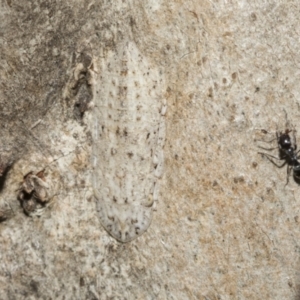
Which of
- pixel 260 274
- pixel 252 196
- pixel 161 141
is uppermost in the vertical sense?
pixel 161 141

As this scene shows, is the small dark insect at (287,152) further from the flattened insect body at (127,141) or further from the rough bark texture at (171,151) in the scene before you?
the flattened insect body at (127,141)

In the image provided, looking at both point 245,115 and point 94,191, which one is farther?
point 94,191

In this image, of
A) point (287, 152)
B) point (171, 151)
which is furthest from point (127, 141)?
point (287, 152)

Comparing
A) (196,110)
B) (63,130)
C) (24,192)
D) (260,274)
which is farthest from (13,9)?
(260,274)

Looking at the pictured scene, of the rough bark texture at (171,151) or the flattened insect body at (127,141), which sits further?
the flattened insect body at (127,141)

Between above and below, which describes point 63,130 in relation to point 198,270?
above

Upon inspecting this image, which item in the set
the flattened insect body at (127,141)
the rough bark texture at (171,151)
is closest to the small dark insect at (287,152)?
the rough bark texture at (171,151)

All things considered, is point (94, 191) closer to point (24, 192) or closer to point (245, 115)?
point (24, 192)
